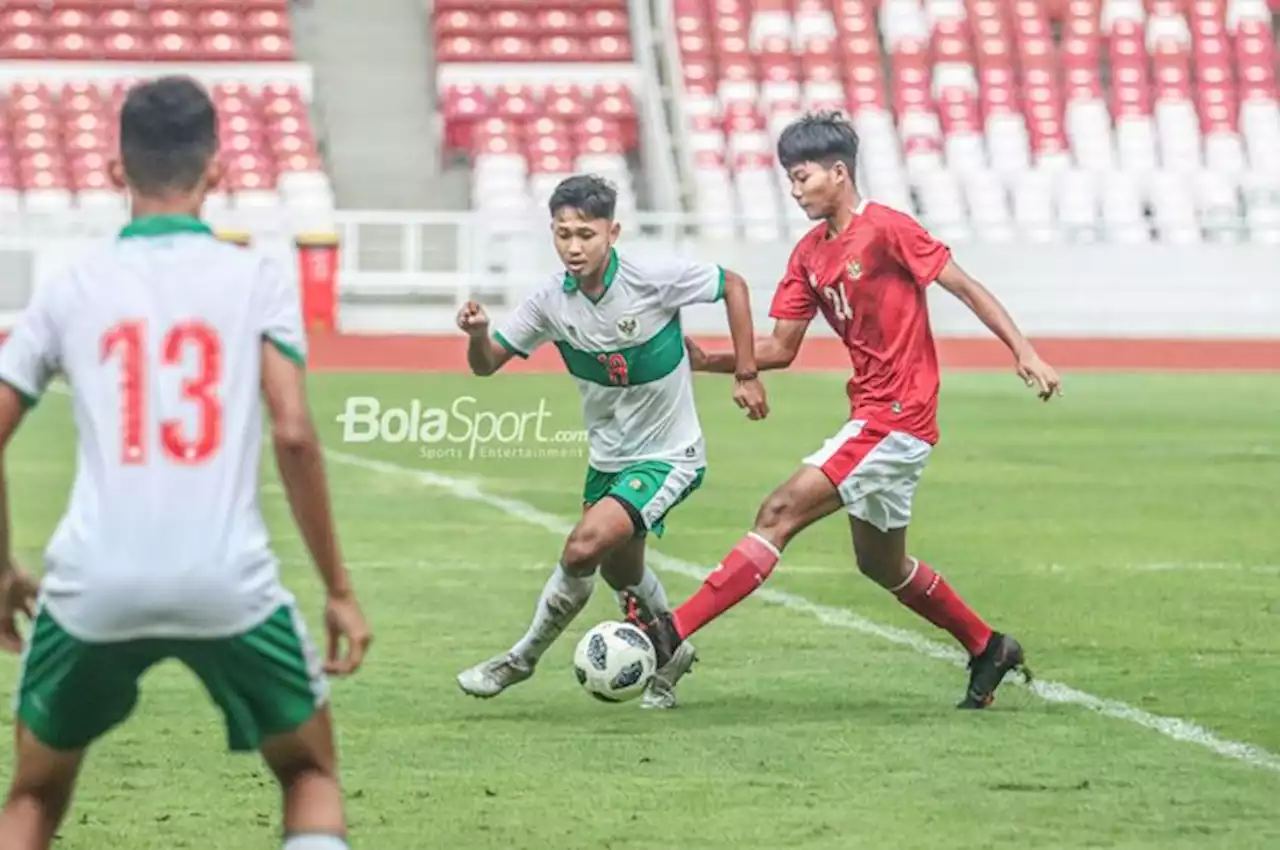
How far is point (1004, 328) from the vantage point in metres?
8.03

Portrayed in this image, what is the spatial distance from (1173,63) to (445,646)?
93.0 feet

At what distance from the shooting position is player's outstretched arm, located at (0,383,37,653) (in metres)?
4.56

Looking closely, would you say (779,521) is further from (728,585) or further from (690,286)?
(690,286)

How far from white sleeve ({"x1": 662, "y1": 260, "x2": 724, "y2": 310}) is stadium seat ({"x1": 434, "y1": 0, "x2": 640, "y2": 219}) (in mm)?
23374

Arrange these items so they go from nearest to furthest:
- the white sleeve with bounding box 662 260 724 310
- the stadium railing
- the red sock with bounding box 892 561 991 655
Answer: the red sock with bounding box 892 561 991 655, the white sleeve with bounding box 662 260 724 310, the stadium railing

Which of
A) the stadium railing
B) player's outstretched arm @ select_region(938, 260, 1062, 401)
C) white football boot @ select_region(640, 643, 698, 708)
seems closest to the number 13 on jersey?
player's outstretched arm @ select_region(938, 260, 1062, 401)

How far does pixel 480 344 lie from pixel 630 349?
471 mm

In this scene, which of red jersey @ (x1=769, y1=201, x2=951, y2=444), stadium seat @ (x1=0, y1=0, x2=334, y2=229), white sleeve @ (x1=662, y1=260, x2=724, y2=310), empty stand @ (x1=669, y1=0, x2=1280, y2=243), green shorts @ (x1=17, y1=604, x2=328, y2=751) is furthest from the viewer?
empty stand @ (x1=669, y1=0, x2=1280, y2=243)

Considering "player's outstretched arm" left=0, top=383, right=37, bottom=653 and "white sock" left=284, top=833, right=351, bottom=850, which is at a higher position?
"player's outstretched arm" left=0, top=383, right=37, bottom=653

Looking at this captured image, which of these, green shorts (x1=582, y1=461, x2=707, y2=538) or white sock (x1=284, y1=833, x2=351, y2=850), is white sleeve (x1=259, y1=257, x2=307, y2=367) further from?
green shorts (x1=582, y1=461, x2=707, y2=538)

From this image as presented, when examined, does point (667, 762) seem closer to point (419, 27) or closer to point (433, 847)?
point (433, 847)

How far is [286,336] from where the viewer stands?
453 cm

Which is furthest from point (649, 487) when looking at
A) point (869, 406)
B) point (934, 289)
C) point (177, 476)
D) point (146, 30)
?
point (146, 30)

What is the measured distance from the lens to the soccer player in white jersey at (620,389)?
326 inches
